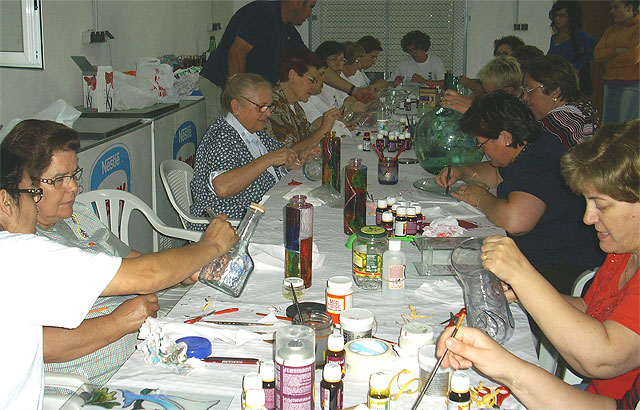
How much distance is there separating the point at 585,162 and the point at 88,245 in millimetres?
1526

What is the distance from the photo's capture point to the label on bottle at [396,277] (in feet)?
5.86

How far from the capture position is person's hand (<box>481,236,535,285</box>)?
1411 mm

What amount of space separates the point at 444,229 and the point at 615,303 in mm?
902

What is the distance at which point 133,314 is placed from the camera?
1.82 m

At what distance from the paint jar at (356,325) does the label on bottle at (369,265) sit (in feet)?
1.30

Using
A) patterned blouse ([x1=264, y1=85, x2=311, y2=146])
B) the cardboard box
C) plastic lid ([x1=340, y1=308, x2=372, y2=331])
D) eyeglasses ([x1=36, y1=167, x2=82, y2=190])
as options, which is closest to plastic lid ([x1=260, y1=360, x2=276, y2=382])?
plastic lid ([x1=340, y1=308, x2=372, y2=331])

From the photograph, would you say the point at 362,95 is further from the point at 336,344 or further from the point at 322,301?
the point at 336,344

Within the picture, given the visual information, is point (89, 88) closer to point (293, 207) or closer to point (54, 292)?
point (293, 207)

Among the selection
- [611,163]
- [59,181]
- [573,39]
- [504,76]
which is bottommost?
[59,181]

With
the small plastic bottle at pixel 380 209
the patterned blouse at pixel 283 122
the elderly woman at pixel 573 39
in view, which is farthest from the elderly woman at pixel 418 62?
the small plastic bottle at pixel 380 209

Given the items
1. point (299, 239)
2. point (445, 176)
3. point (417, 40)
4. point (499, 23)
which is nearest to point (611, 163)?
point (299, 239)

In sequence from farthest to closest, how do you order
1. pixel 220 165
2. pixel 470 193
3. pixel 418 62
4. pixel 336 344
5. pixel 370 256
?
pixel 418 62, pixel 220 165, pixel 470 193, pixel 370 256, pixel 336 344

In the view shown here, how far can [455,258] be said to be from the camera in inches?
68.6

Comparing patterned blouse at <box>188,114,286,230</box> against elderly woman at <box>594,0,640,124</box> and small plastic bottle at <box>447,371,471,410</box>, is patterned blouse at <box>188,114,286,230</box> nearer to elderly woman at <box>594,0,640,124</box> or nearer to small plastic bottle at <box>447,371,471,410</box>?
small plastic bottle at <box>447,371,471,410</box>
